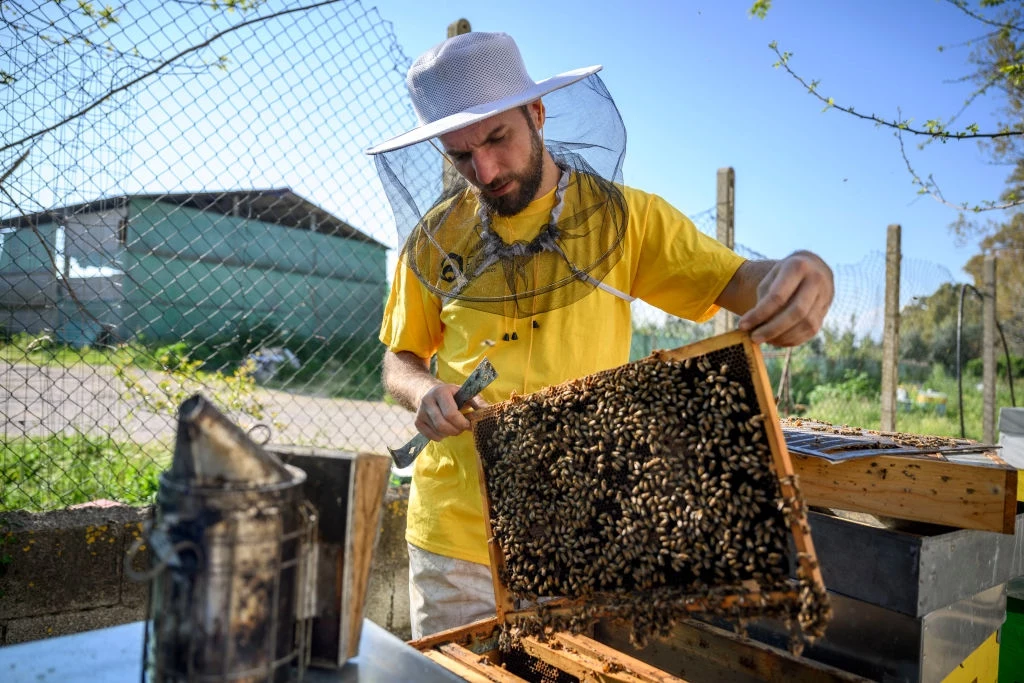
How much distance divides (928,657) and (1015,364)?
2861cm

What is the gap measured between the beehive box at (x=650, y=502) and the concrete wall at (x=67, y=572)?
160cm

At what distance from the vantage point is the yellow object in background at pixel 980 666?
215 centimetres

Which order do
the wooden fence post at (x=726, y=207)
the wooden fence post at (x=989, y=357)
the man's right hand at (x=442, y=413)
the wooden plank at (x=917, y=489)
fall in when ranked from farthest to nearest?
1. the wooden fence post at (x=989, y=357)
2. the wooden fence post at (x=726, y=207)
3. the man's right hand at (x=442, y=413)
4. the wooden plank at (x=917, y=489)

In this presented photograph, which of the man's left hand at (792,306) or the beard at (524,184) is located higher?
the beard at (524,184)

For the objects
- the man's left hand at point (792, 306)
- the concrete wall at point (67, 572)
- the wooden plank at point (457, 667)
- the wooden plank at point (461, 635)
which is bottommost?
the concrete wall at point (67, 572)

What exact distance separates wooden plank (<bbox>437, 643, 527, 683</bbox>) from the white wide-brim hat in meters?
1.56

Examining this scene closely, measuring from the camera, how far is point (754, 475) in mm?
1637

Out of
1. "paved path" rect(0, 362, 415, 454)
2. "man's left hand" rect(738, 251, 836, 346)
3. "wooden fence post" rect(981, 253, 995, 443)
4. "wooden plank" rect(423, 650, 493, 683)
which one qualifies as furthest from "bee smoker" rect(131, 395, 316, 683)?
"wooden fence post" rect(981, 253, 995, 443)

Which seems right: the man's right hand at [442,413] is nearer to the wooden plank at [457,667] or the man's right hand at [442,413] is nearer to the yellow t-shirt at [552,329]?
the yellow t-shirt at [552,329]

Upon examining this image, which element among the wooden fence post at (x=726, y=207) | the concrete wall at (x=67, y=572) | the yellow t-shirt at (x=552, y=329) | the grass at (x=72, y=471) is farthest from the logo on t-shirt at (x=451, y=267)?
the wooden fence post at (x=726, y=207)

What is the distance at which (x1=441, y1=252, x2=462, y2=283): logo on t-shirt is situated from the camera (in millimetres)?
2471

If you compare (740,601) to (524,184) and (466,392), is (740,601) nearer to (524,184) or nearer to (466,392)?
(466,392)

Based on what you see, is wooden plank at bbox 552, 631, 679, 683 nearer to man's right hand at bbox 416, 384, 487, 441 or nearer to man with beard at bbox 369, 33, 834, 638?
man with beard at bbox 369, 33, 834, 638

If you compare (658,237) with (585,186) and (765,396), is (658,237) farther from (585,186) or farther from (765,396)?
(765,396)
